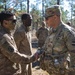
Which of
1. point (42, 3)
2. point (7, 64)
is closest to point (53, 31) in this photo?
point (7, 64)

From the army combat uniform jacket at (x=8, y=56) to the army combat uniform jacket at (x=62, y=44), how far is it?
1.57 ft

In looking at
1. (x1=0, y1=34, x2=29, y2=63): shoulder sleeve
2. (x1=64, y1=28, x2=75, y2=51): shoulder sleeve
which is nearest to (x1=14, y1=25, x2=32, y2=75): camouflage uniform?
(x1=0, y1=34, x2=29, y2=63): shoulder sleeve

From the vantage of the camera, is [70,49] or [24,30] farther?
[24,30]

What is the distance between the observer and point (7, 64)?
4.55 meters

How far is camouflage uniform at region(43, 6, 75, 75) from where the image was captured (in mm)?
4058

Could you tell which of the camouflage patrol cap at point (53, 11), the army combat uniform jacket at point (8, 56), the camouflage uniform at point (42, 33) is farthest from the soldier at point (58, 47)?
the camouflage uniform at point (42, 33)

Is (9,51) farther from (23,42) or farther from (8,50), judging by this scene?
(23,42)

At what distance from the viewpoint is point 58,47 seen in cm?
416

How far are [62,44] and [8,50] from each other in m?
0.85

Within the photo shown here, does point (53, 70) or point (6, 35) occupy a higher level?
point (6, 35)

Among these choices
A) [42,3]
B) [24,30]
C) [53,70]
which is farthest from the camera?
[42,3]

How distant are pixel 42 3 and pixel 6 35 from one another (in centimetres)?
5327

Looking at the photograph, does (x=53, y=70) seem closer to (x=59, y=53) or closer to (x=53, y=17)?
(x=59, y=53)

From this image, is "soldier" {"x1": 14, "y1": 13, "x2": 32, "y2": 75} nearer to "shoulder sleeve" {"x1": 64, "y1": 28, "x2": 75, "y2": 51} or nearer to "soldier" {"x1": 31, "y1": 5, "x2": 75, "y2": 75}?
"soldier" {"x1": 31, "y1": 5, "x2": 75, "y2": 75}
